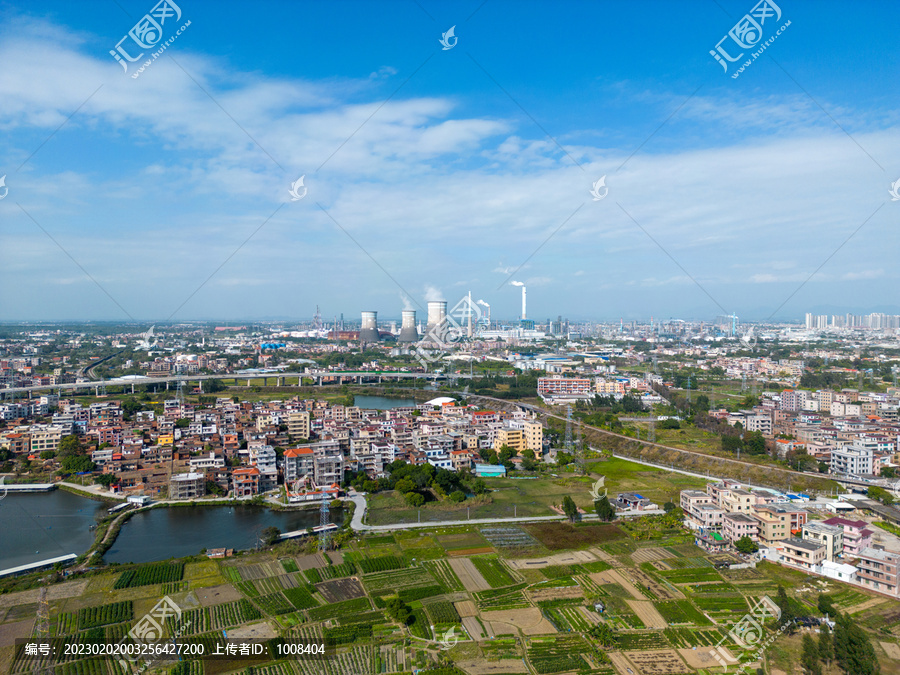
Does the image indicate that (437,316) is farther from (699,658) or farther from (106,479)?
(699,658)

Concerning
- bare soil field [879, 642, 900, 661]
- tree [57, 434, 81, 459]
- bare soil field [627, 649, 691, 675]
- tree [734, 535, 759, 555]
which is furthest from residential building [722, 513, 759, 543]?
tree [57, 434, 81, 459]

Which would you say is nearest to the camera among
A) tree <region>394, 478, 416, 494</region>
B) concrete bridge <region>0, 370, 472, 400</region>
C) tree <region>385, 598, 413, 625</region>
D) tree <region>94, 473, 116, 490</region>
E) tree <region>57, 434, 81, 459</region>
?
tree <region>385, 598, 413, 625</region>

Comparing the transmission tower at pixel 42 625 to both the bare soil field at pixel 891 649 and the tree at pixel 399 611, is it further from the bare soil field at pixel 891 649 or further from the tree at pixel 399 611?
the bare soil field at pixel 891 649

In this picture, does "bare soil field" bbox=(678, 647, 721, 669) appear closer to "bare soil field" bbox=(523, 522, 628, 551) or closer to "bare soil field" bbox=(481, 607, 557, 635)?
"bare soil field" bbox=(481, 607, 557, 635)

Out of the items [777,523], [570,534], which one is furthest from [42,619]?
[777,523]

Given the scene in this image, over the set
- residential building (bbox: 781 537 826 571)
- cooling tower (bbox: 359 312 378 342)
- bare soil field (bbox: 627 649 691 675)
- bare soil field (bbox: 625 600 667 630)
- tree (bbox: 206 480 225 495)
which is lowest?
tree (bbox: 206 480 225 495)

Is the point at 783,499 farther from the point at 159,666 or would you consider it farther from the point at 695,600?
the point at 159,666
